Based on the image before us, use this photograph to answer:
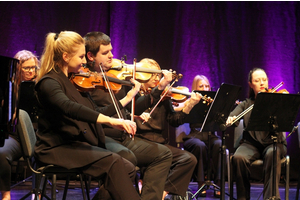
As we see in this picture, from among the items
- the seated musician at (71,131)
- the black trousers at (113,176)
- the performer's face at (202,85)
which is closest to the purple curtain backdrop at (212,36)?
the performer's face at (202,85)

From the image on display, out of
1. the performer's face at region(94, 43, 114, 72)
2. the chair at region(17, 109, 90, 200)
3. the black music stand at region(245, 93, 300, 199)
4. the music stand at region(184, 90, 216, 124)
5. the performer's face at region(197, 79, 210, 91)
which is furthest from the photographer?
the performer's face at region(197, 79, 210, 91)

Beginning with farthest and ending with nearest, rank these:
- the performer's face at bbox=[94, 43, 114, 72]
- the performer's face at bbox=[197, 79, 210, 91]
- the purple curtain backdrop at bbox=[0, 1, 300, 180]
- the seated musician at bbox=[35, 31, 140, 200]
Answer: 1. the purple curtain backdrop at bbox=[0, 1, 300, 180]
2. the performer's face at bbox=[197, 79, 210, 91]
3. the performer's face at bbox=[94, 43, 114, 72]
4. the seated musician at bbox=[35, 31, 140, 200]

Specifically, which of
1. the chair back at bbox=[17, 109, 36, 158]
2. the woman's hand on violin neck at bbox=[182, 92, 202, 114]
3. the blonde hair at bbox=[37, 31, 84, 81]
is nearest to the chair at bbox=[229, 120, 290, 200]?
the woman's hand on violin neck at bbox=[182, 92, 202, 114]

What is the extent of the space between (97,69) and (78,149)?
35.2 inches

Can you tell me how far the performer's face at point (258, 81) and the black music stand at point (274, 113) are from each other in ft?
2.66

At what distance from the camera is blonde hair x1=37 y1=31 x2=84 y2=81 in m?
2.17

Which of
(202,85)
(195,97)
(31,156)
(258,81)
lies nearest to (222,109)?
(195,97)

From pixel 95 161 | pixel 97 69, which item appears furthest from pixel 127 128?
pixel 97 69

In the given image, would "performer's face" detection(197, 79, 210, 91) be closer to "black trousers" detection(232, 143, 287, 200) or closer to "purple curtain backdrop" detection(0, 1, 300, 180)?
"purple curtain backdrop" detection(0, 1, 300, 180)

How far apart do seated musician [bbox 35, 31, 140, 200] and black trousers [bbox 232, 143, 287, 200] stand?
150cm

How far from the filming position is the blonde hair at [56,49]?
2.17 m

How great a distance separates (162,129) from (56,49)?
4.56 feet

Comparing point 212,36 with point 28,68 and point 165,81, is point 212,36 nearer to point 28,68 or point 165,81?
point 165,81

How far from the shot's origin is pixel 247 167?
330cm
